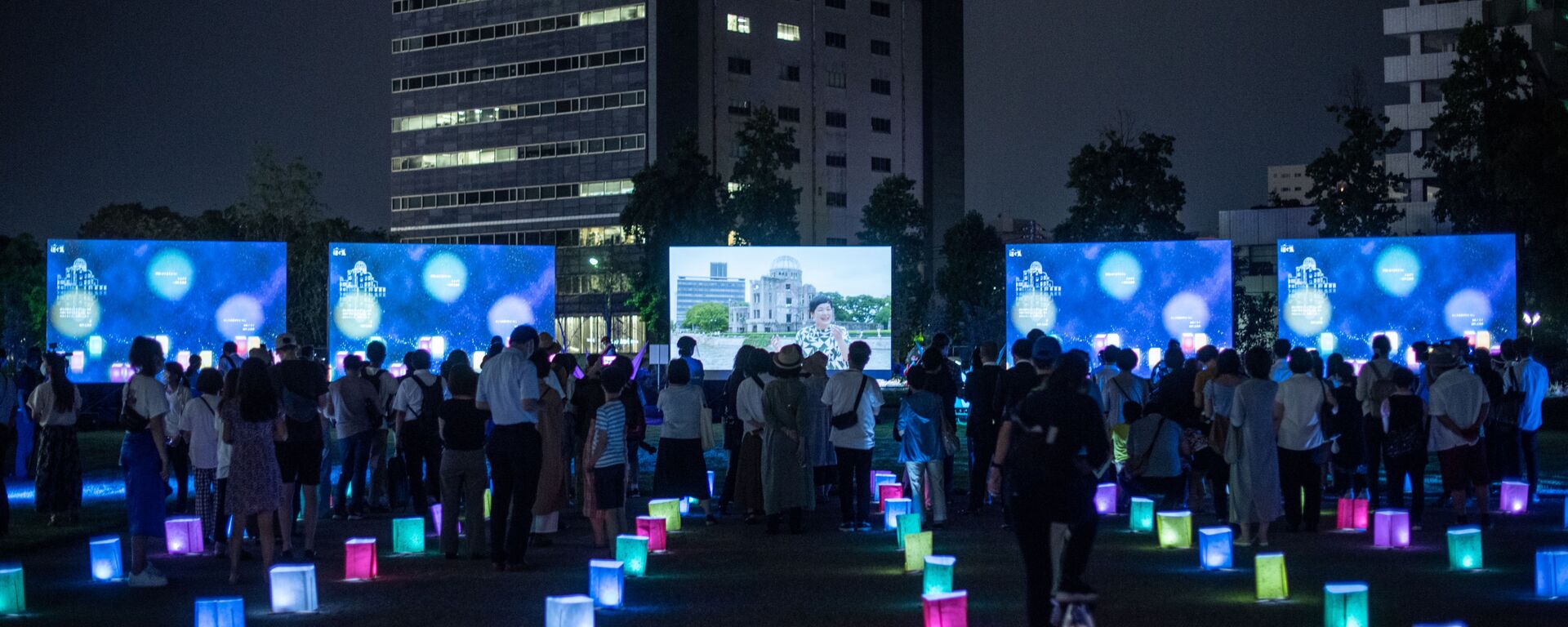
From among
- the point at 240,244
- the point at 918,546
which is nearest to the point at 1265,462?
the point at 918,546

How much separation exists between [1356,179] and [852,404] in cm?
3606

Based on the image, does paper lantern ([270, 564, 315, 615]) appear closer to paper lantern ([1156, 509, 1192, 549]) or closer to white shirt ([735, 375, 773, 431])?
white shirt ([735, 375, 773, 431])

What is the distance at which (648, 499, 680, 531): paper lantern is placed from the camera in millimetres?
14133

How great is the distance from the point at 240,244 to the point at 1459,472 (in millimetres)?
22698

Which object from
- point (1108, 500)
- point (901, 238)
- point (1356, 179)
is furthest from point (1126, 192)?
→ point (1108, 500)

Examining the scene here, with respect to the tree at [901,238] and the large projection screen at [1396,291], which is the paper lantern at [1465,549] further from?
the tree at [901,238]

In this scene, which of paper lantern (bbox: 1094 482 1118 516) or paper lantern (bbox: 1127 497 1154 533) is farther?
paper lantern (bbox: 1094 482 1118 516)

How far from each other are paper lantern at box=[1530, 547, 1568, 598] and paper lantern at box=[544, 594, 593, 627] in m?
4.02

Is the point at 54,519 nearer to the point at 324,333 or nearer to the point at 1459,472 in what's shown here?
the point at 1459,472

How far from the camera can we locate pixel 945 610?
8.43 metres

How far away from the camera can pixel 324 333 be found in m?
63.7

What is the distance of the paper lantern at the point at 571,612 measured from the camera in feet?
27.4

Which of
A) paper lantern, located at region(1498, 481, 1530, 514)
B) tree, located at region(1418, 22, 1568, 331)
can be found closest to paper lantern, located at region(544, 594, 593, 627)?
paper lantern, located at region(1498, 481, 1530, 514)

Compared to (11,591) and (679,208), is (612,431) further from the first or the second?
(679,208)
